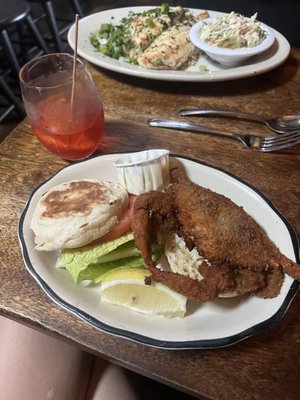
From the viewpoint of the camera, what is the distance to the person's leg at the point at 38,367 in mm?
936

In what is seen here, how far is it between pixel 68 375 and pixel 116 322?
1.07ft

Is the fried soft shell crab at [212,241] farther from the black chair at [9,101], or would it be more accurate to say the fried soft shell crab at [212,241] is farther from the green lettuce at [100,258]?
the black chair at [9,101]

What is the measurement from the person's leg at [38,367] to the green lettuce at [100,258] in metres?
0.26

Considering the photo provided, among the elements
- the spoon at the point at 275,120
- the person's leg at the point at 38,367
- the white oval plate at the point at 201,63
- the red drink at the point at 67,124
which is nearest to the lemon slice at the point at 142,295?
the person's leg at the point at 38,367

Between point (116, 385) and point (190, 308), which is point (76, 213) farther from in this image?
point (116, 385)

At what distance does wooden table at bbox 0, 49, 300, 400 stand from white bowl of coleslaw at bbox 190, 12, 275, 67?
10cm

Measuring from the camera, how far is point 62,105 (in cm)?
110

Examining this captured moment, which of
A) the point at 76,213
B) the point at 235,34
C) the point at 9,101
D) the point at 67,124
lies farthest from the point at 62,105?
the point at 9,101

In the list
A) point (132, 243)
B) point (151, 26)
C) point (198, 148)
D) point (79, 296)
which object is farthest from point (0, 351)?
point (151, 26)

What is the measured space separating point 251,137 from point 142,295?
0.66m

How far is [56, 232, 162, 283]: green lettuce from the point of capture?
0.85 m

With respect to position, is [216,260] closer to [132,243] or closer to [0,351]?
[132,243]

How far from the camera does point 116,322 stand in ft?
2.47

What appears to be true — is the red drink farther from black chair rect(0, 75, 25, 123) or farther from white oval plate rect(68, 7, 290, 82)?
black chair rect(0, 75, 25, 123)
